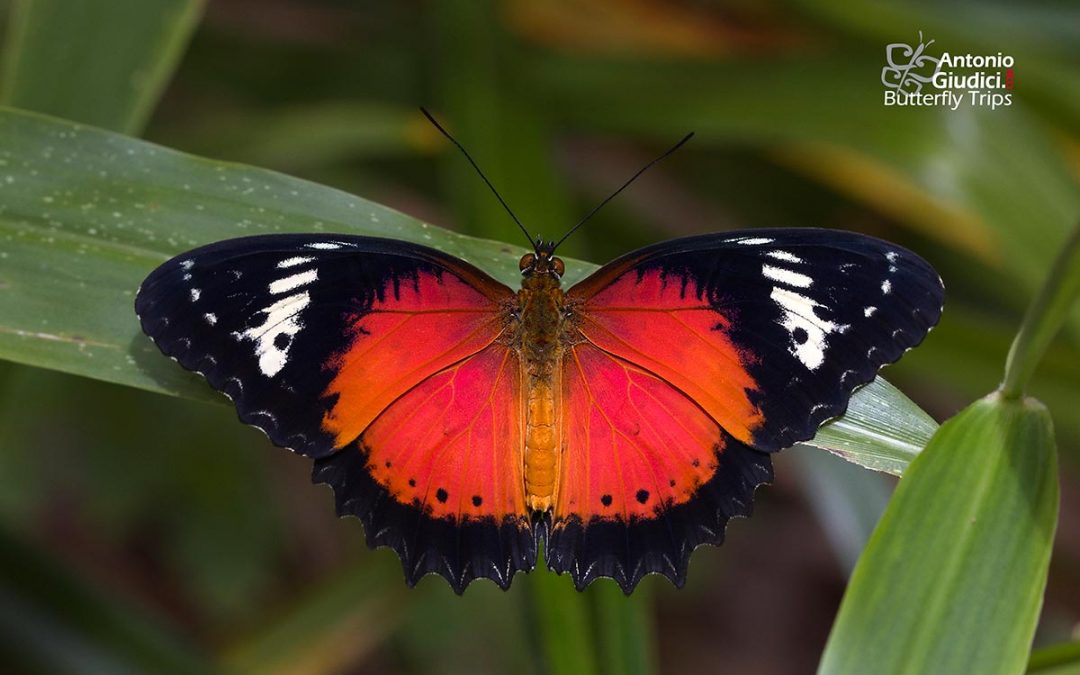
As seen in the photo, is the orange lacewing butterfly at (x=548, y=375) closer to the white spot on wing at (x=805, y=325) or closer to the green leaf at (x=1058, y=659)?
the white spot on wing at (x=805, y=325)

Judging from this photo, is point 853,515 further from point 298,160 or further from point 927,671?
point 298,160

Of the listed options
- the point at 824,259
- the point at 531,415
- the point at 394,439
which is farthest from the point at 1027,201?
the point at 394,439

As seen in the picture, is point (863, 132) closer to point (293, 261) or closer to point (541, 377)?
point (541, 377)

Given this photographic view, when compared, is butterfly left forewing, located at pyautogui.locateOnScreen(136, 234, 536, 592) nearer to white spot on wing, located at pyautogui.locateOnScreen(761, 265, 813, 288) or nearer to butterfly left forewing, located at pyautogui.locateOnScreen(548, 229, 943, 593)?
butterfly left forewing, located at pyautogui.locateOnScreen(548, 229, 943, 593)

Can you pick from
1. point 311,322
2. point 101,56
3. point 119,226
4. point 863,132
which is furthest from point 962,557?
point 101,56
